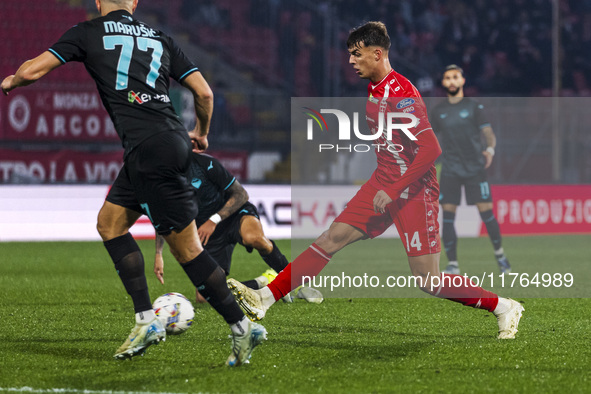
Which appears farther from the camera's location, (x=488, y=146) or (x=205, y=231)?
(x=488, y=146)

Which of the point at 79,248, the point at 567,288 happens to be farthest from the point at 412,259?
the point at 79,248

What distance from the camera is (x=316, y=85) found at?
18.3 m

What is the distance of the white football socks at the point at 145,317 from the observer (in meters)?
4.64

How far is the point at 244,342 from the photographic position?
14.6 feet

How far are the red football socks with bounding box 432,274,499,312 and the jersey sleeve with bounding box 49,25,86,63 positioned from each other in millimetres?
2285

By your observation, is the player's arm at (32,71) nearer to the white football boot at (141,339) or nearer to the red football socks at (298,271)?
the white football boot at (141,339)

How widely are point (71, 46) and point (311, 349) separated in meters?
2.05

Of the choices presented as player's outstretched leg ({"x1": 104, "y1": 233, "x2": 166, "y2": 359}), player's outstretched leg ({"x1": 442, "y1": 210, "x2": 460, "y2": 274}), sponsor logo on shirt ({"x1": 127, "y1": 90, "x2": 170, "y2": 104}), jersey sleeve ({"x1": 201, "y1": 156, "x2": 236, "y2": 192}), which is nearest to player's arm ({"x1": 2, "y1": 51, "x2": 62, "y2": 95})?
sponsor logo on shirt ({"x1": 127, "y1": 90, "x2": 170, "y2": 104})

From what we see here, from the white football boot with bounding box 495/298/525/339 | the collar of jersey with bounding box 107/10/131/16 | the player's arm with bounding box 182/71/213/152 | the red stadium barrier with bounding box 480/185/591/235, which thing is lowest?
the red stadium barrier with bounding box 480/185/591/235

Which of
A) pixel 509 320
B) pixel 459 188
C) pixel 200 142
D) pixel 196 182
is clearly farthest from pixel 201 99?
pixel 459 188

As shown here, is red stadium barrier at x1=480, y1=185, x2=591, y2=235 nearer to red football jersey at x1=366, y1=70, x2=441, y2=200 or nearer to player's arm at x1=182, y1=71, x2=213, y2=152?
red football jersey at x1=366, y1=70, x2=441, y2=200

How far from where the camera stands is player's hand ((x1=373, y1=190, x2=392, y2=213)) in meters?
5.08

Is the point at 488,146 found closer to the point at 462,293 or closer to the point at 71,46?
the point at 462,293

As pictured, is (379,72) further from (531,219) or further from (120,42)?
(531,219)
